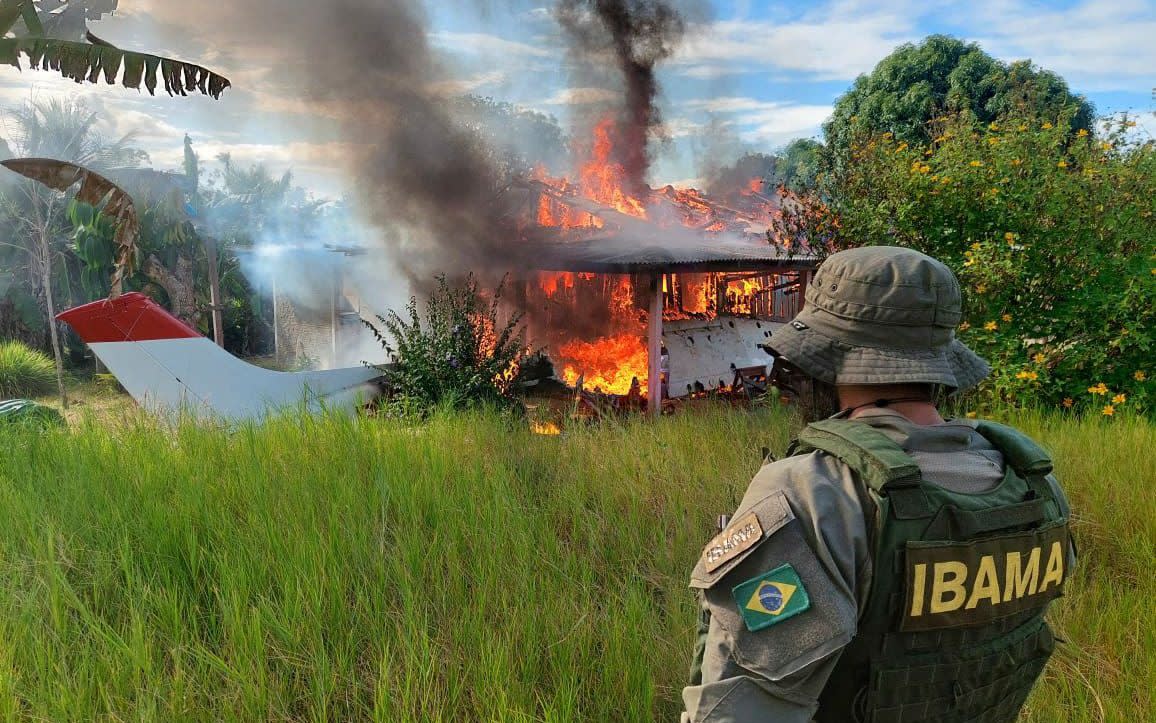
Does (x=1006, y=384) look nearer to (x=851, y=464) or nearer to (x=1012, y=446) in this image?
(x=1012, y=446)

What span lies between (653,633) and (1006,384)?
14.9 feet

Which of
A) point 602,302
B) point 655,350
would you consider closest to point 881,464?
point 655,350

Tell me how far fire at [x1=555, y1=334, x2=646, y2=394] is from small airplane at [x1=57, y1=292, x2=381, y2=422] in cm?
421

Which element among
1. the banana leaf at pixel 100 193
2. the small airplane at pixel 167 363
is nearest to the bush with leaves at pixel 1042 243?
the small airplane at pixel 167 363

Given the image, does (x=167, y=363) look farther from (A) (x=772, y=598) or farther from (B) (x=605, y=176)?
(B) (x=605, y=176)

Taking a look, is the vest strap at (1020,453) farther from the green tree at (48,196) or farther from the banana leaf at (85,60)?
the green tree at (48,196)

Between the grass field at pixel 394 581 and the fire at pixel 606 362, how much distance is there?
6.84 m

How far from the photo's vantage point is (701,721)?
1.14m

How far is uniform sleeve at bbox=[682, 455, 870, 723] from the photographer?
1.08 meters

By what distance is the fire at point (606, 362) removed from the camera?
11250mm

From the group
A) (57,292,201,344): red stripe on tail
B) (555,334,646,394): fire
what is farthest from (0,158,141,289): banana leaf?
(555,334,646,394): fire

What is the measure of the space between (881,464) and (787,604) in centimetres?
28

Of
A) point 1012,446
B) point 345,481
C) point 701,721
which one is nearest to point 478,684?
point 701,721

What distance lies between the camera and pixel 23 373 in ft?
49.6
